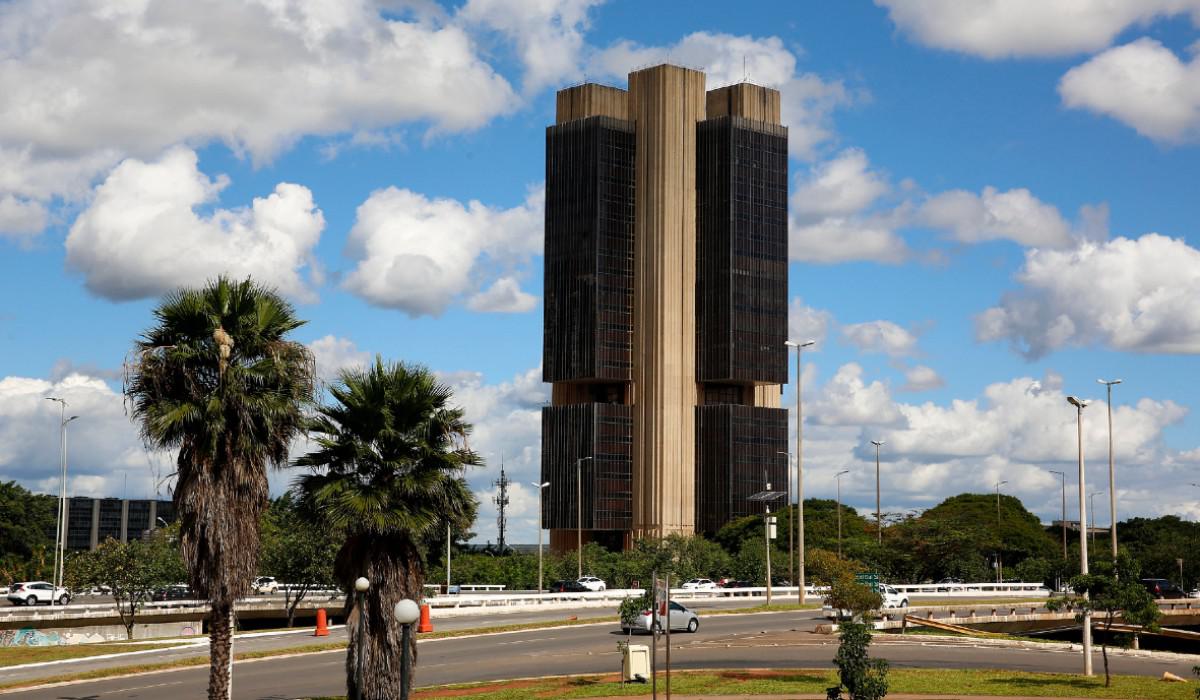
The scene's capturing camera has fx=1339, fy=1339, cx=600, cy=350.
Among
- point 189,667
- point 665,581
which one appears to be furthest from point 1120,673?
point 189,667

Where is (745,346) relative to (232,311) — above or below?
above

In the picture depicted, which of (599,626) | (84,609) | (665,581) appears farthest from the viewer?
(84,609)

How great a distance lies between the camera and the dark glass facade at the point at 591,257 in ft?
527

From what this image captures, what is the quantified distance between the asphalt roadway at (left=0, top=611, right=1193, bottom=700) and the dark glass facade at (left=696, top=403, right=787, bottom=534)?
3962 inches

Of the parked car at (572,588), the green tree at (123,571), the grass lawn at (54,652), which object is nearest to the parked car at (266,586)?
→ the parked car at (572,588)

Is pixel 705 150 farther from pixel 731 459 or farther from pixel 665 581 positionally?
pixel 665 581

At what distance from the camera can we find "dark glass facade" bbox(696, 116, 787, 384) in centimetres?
16225

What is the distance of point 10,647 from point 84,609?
1446cm

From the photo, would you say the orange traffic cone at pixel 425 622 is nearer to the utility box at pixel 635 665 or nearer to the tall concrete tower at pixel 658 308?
the utility box at pixel 635 665

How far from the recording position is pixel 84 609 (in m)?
73.4

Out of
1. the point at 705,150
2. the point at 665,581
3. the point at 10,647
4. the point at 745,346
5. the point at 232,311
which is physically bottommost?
the point at 10,647

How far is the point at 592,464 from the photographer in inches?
6260

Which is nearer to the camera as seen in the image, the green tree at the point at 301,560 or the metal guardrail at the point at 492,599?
the metal guardrail at the point at 492,599

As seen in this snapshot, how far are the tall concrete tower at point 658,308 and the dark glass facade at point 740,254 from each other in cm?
17
